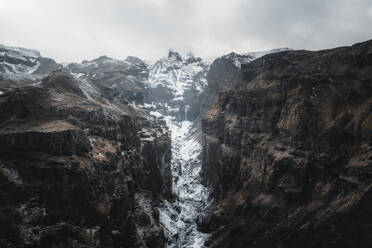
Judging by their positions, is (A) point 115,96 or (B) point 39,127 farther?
(A) point 115,96

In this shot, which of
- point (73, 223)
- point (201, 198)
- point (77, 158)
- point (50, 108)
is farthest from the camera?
point (201, 198)

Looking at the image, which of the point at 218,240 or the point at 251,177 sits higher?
the point at 251,177

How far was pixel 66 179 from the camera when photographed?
2019 inches

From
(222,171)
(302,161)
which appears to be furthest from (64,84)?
(302,161)

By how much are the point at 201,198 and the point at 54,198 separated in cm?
6153

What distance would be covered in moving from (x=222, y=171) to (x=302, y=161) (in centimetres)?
3181

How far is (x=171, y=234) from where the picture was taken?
76375 millimetres

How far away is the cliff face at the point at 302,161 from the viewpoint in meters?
53.0

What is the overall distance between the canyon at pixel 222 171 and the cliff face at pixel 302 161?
0.88 feet

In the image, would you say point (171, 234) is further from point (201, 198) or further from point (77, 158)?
point (77, 158)

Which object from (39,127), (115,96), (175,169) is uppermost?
(115,96)

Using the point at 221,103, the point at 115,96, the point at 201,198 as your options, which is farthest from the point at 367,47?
the point at 115,96

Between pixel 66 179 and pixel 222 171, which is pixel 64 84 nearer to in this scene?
pixel 66 179

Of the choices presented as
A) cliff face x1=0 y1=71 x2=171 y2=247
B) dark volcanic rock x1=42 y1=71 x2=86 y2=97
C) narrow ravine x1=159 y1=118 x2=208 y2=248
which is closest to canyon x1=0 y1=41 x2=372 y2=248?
cliff face x1=0 y1=71 x2=171 y2=247
